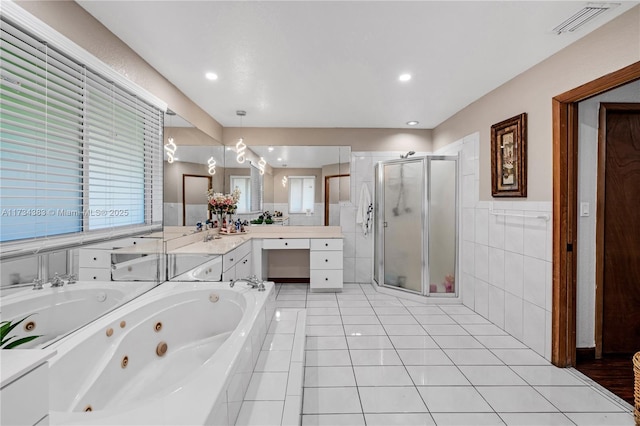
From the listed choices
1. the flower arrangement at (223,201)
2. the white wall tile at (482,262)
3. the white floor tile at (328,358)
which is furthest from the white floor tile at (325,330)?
the flower arrangement at (223,201)

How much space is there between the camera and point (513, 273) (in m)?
2.56

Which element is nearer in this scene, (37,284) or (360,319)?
(37,284)

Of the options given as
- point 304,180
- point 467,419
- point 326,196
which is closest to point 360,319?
point 467,419

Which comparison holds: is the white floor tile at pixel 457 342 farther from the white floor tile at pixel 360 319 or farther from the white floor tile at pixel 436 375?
the white floor tile at pixel 360 319

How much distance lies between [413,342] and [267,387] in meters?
1.55

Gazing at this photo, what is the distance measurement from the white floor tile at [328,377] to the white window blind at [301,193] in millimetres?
2480

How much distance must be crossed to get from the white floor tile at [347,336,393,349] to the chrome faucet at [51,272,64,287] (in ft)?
6.46

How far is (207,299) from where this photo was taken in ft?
7.22

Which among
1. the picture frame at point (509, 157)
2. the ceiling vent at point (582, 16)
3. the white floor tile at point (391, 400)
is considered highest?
the ceiling vent at point (582, 16)

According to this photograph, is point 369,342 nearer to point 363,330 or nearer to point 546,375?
point 363,330

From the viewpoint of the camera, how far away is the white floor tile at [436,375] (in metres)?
1.92

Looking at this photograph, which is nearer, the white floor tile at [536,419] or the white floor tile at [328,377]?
the white floor tile at [536,419]

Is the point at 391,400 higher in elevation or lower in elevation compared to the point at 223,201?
lower

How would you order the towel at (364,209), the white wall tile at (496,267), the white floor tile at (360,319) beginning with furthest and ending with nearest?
the towel at (364,209), the white floor tile at (360,319), the white wall tile at (496,267)
